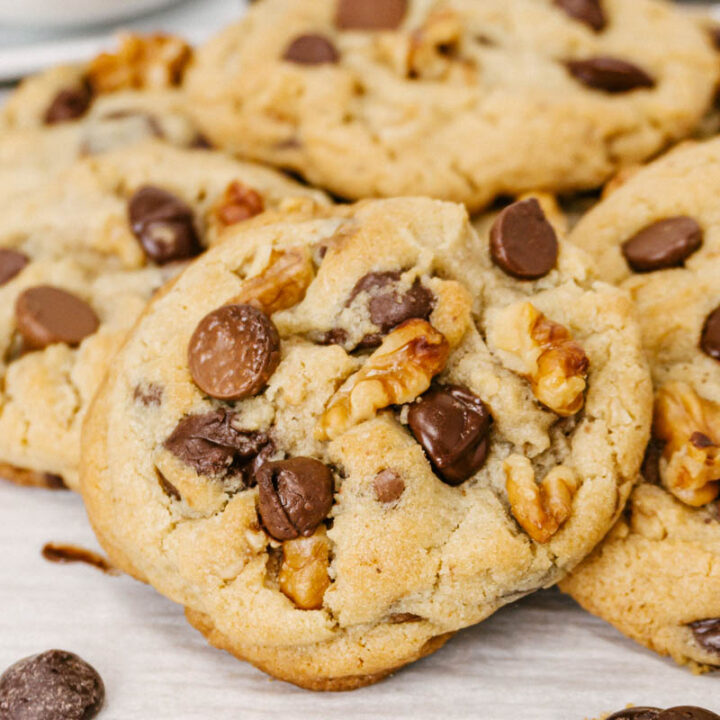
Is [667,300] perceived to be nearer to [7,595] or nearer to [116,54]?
→ [7,595]

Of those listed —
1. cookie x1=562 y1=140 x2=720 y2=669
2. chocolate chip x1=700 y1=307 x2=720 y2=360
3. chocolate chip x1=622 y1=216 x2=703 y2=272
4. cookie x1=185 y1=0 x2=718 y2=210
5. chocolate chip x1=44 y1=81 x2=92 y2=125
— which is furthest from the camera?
chocolate chip x1=44 y1=81 x2=92 y2=125

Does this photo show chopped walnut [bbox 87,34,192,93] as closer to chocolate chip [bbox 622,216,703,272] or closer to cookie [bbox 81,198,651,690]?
cookie [bbox 81,198,651,690]

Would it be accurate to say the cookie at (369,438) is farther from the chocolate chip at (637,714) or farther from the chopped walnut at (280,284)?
the chocolate chip at (637,714)

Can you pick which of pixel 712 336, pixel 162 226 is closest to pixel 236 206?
pixel 162 226

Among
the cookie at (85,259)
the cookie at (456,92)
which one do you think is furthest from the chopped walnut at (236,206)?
the cookie at (456,92)

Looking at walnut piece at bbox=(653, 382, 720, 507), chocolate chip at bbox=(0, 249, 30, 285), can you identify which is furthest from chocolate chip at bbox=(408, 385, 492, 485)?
chocolate chip at bbox=(0, 249, 30, 285)

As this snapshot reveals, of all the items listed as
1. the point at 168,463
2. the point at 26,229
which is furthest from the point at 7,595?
the point at 26,229
